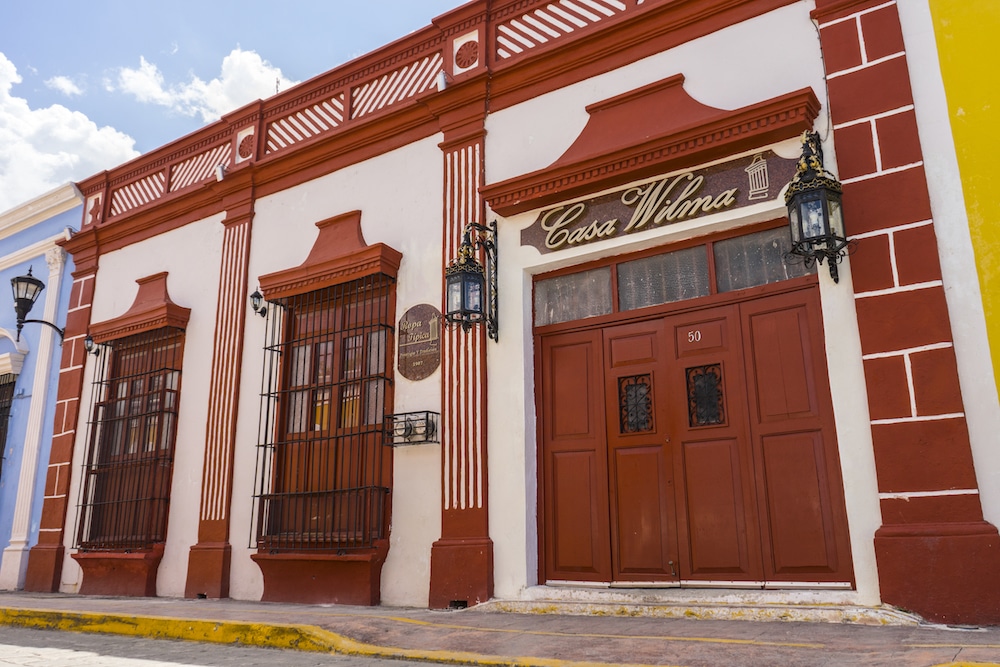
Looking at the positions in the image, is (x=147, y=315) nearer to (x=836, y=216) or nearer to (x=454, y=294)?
(x=454, y=294)

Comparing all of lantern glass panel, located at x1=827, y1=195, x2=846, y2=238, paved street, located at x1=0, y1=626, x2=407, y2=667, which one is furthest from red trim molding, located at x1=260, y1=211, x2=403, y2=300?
lantern glass panel, located at x1=827, y1=195, x2=846, y2=238

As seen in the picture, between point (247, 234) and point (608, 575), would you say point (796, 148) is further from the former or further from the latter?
point (247, 234)

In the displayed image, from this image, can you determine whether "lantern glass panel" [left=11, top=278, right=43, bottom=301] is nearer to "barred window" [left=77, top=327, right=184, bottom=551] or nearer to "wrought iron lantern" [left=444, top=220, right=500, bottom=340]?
"barred window" [left=77, top=327, right=184, bottom=551]

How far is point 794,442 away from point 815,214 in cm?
152

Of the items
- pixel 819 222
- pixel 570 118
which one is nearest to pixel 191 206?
pixel 570 118

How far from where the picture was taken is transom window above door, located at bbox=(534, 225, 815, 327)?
5.54 m

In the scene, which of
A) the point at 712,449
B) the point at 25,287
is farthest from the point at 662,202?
the point at 25,287

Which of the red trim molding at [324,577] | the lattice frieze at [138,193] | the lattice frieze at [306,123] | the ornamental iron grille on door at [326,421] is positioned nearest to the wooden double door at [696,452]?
the red trim molding at [324,577]

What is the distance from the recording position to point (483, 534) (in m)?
6.13

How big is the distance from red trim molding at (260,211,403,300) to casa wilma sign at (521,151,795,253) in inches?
56.6

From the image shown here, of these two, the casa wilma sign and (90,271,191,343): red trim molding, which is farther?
(90,271,191,343): red trim molding

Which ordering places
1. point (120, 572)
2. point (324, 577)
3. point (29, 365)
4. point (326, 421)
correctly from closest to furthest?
point (324, 577) < point (326, 421) < point (120, 572) < point (29, 365)

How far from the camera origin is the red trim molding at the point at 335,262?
23.6 ft

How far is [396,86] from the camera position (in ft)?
25.8
